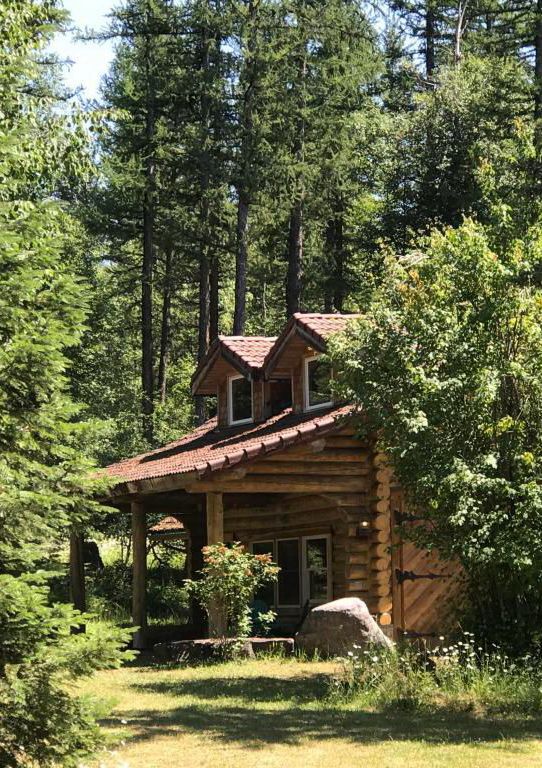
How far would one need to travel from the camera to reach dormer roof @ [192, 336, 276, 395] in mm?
24328

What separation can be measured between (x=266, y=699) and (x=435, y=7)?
120 ft

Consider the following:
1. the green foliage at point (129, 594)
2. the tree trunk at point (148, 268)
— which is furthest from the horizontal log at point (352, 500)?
the tree trunk at point (148, 268)

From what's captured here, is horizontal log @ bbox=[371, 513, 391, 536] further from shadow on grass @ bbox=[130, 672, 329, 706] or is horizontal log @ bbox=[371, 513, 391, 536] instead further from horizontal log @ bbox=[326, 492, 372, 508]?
shadow on grass @ bbox=[130, 672, 329, 706]

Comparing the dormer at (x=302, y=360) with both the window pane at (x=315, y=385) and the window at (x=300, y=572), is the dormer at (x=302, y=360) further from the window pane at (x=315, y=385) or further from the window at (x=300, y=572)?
the window at (x=300, y=572)

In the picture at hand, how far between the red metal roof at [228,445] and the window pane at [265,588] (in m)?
2.68

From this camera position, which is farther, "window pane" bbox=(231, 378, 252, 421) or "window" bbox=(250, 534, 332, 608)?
"window pane" bbox=(231, 378, 252, 421)

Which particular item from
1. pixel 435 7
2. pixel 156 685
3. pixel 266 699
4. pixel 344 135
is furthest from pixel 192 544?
pixel 435 7

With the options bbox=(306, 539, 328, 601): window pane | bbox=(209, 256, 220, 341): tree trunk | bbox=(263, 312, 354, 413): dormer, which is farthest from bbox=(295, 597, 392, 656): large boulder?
bbox=(209, 256, 220, 341): tree trunk

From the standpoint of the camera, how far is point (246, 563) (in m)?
18.5

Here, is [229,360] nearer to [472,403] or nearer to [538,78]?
[472,403]

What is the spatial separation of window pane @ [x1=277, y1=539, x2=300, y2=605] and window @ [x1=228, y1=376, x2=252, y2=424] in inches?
126

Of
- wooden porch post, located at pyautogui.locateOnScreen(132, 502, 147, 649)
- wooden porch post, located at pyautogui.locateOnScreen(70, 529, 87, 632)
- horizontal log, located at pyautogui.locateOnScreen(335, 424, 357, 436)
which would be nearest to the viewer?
horizontal log, located at pyautogui.locateOnScreen(335, 424, 357, 436)

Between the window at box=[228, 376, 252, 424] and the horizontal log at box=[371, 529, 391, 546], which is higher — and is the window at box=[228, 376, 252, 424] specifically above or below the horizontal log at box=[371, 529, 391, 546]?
above

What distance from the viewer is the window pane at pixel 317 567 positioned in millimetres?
22688
